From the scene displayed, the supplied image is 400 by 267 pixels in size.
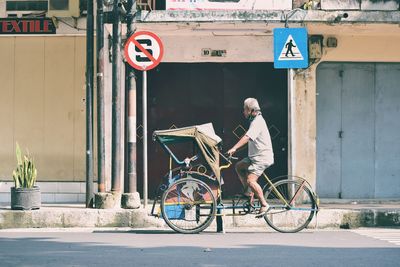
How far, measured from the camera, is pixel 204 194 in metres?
11.5

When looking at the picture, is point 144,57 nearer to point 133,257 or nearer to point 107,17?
point 107,17

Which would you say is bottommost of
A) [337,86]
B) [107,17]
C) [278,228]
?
[278,228]

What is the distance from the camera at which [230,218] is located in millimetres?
12648

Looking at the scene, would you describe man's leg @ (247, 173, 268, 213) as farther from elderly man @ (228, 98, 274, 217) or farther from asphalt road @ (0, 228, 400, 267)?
asphalt road @ (0, 228, 400, 267)

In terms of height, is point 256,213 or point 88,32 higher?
point 88,32

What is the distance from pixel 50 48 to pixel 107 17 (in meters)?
2.04

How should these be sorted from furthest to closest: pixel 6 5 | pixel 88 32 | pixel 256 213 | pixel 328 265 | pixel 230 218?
1. pixel 6 5
2. pixel 88 32
3. pixel 230 218
4. pixel 256 213
5. pixel 328 265

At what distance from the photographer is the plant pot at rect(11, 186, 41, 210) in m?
12.8

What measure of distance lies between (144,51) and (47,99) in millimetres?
4059

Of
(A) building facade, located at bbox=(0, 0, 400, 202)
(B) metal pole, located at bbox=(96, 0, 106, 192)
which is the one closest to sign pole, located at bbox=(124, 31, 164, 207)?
(B) metal pole, located at bbox=(96, 0, 106, 192)

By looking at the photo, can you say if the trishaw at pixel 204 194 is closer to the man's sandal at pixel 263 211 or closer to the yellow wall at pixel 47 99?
the man's sandal at pixel 263 211

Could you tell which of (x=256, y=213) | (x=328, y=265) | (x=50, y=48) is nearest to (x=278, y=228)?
(x=256, y=213)

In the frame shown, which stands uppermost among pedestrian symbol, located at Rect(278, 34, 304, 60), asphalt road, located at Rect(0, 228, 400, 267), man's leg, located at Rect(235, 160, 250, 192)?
pedestrian symbol, located at Rect(278, 34, 304, 60)

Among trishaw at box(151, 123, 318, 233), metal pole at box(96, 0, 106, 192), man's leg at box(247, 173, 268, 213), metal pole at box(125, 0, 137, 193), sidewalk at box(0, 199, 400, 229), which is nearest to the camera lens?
man's leg at box(247, 173, 268, 213)
